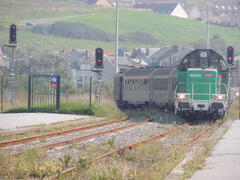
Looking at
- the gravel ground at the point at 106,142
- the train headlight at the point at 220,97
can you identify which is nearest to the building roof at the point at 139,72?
the train headlight at the point at 220,97

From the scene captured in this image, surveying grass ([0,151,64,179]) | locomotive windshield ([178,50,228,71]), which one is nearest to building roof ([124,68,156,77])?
locomotive windshield ([178,50,228,71])

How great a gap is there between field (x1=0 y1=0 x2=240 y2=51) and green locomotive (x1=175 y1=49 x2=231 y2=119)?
88.0 metres

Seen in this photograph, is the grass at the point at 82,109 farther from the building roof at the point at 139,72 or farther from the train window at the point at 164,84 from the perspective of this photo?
the building roof at the point at 139,72

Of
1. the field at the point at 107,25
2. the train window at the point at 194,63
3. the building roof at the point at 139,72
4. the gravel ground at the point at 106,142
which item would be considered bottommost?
the gravel ground at the point at 106,142

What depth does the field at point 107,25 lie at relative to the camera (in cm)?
13650

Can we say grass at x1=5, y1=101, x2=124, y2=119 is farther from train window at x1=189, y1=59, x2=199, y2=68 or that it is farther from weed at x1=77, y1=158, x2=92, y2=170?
weed at x1=77, y1=158, x2=92, y2=170

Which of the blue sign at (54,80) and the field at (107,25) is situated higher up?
the field at (107,25)

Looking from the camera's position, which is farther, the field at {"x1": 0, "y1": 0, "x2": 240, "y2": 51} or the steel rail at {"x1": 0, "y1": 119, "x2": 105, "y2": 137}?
the field at {"x1": 0, "y1": 0, "x2": 240, "y2": 51}

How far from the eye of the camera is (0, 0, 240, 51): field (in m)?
136

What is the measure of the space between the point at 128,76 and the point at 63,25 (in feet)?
344

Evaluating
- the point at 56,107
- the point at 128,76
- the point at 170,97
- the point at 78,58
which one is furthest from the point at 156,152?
the point at 78,58

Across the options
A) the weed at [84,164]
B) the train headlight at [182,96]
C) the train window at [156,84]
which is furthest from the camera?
the train window at [156,84]

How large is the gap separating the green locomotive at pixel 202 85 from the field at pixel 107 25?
88043 millimetres

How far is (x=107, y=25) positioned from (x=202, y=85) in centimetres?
12367
